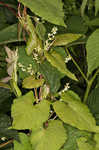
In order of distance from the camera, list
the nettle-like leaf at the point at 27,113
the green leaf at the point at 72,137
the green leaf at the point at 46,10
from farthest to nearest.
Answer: the green leaf at the point at 72,137 → the nettle-like leaf at the point at 27,113 → the green leaf at the point at 46,10

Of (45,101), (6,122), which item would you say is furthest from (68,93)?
(6,122)

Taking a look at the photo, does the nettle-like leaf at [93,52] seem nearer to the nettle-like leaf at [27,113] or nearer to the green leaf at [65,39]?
the green leaf at [65,39]

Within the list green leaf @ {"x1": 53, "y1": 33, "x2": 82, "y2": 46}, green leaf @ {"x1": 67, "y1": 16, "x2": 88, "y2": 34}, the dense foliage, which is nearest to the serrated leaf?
the dense foliage

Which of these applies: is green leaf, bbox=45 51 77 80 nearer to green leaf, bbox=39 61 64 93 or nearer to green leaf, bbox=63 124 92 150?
green leaf, bbox=39 61 64 93

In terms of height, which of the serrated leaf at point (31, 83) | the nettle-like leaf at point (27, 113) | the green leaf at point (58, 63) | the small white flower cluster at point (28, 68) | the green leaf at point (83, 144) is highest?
the green leaf at point (58, 63)

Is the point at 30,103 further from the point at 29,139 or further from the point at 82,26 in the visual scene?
the point at 82,26

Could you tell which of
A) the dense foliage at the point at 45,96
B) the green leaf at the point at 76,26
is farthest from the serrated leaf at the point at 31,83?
the green leaf at the point at 76,26

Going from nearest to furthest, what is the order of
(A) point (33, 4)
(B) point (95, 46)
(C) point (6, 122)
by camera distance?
(A) point (33, 4) < (B) point (95, 46) < (C) point (6, 122)

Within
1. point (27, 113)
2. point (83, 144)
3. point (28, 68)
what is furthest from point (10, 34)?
point (83, 144)
